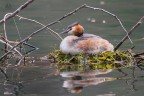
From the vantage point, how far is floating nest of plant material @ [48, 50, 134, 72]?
32.4ft

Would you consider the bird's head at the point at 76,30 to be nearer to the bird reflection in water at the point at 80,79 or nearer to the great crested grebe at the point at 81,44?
the great crested grebe at the point at 81,44

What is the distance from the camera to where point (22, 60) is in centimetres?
1034

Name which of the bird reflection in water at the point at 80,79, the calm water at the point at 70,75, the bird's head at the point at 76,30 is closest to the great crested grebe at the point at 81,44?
the bird's head at the point at 76,30

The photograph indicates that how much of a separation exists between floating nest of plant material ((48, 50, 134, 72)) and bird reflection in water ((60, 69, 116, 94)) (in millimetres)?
330

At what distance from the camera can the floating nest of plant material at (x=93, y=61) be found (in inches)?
388

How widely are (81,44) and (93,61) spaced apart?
1.16 feet

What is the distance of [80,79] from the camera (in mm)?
8961

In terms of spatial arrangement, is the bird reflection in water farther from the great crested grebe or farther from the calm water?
the great crested grebe

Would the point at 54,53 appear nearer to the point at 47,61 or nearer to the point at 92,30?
the point at 47,61

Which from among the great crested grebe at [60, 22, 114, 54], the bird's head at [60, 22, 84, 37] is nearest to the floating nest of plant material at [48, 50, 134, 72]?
the great crested grebe at [60, 22, 114, 54]

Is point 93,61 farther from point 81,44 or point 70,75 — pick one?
point 70,75

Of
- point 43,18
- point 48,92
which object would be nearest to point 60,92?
point 48,92

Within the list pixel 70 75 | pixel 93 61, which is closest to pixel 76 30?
pixel 93 61

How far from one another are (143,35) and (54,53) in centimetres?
362
